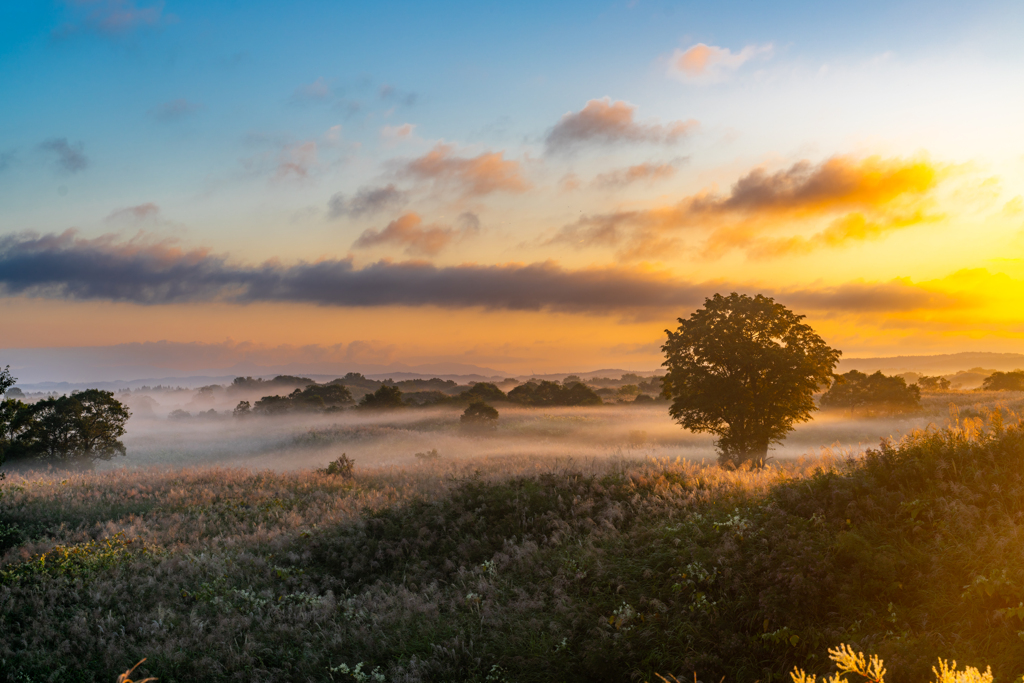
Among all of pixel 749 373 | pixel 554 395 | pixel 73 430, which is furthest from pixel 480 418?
pixel 749 373

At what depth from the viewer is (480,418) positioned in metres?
52.5

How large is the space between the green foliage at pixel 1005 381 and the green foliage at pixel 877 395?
1730 centimetres

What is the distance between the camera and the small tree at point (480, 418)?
170 feet

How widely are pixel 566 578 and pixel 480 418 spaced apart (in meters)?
43.0

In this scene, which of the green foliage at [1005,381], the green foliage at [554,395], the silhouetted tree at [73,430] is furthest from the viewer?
the green foliage at [554,395]

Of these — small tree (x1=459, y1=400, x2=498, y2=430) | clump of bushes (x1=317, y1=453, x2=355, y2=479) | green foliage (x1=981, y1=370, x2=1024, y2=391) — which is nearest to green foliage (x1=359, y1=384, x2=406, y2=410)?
small tree (x1=459, y1=400, x2=498, y2=430)

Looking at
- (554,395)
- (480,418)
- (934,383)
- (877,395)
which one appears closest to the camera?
(877,395)

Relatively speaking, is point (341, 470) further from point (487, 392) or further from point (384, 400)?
point (487, 392)

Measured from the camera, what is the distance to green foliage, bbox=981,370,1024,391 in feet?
191

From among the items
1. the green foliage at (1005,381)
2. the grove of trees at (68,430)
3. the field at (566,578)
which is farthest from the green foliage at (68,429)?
the green foliage at (1005,381)

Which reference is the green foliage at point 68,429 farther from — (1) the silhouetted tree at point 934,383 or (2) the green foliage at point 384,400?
(1) the silhouetted tree at point 934,383

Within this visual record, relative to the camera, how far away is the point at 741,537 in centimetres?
952

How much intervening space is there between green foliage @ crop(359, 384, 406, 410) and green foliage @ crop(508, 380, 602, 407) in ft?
56.1

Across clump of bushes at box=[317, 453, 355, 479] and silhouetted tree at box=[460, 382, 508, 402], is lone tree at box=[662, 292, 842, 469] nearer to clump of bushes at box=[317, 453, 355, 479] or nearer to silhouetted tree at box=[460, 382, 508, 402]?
clump of bushes at box=[317, 453, 355, 479]
